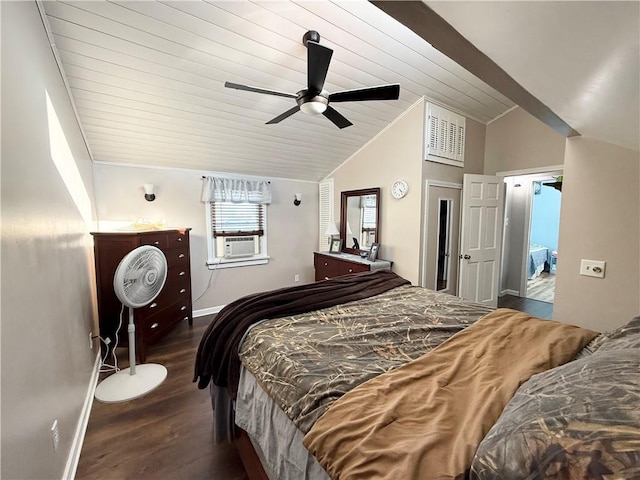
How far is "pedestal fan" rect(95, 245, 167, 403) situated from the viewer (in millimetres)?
2061

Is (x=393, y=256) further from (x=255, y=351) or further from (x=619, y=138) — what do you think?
(x=255, y=351)

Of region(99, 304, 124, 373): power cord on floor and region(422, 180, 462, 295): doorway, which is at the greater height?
region(422, 180, 462, 295): doorway

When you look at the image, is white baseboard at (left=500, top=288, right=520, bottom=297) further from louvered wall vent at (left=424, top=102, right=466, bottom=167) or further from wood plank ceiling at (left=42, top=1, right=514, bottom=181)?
wood plank ceiling at (left=42, top=1, right=514, bottom=181)

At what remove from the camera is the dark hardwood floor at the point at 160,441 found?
151cm

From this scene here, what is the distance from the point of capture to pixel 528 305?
421 cm

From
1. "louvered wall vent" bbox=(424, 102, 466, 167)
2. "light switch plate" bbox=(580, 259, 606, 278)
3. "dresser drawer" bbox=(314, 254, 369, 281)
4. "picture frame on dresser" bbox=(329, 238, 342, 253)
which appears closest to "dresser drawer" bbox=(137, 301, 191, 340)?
"dresser drawer" bbox=(314, 254, 369, 281)

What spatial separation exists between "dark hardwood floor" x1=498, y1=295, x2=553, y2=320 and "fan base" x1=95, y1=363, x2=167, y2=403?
14.9 feet

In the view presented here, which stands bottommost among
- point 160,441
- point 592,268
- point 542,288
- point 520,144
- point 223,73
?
point 160,441

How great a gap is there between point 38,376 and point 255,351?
885 millimetres

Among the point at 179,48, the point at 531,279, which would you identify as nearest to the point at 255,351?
the point at 179,48

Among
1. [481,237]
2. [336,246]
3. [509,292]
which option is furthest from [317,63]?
[509,292]

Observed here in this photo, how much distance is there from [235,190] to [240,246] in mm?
818

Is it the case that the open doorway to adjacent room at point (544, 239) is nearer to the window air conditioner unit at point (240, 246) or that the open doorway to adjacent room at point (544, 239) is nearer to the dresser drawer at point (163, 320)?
Answer: the window air conditioner unit at point (240, 246)

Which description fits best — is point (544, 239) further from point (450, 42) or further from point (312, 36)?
point (450, 42)
